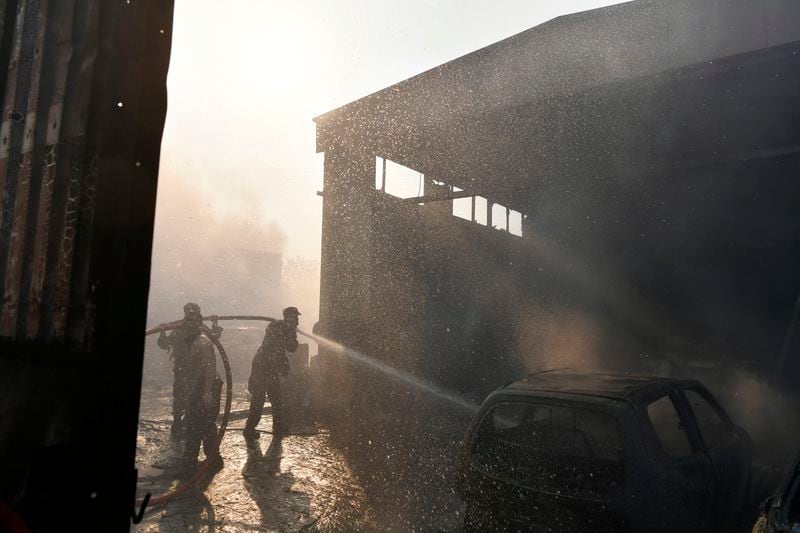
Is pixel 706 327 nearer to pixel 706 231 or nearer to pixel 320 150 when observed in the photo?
pixel 706 231

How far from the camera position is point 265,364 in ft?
26.0

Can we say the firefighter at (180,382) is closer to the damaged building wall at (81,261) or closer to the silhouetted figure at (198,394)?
the silhouetted figure at (198,394)

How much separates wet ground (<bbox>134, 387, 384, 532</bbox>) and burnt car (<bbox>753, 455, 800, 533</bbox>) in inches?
116

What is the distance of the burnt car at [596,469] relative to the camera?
2.90 metres

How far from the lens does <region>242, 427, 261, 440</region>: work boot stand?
7.68 m

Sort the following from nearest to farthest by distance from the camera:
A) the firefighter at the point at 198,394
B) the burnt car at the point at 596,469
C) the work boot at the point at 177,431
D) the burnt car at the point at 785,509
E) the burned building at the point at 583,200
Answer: the burnt car at the point at 785,509
the burnt car at the point at 596,469
the firefighter at the point at 198,394
the work boot at the point at 177,431
the burned building at the point at 583,200

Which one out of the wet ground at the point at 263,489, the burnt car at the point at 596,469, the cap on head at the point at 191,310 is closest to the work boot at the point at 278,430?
the wet ground at the point at 263,489

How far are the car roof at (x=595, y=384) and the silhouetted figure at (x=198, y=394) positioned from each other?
4245 millimetres

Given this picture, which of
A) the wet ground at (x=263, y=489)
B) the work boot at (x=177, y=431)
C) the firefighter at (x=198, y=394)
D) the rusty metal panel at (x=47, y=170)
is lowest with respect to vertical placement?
the wet ground at (x=263, y=489)

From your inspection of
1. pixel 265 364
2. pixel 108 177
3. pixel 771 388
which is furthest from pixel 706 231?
pixel 108 177

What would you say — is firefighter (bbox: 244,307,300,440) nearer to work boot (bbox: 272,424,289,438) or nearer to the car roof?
work boot (bbox: 272,424,289,438)

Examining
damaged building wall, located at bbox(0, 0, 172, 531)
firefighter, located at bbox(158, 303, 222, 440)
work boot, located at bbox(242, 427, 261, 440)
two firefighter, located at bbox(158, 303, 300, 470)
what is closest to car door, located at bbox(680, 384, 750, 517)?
damaged building wall, located at bbox(0, 0, 172, 531)

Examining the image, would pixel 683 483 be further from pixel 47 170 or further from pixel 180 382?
pixel 180 382

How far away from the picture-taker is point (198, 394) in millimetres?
6473
